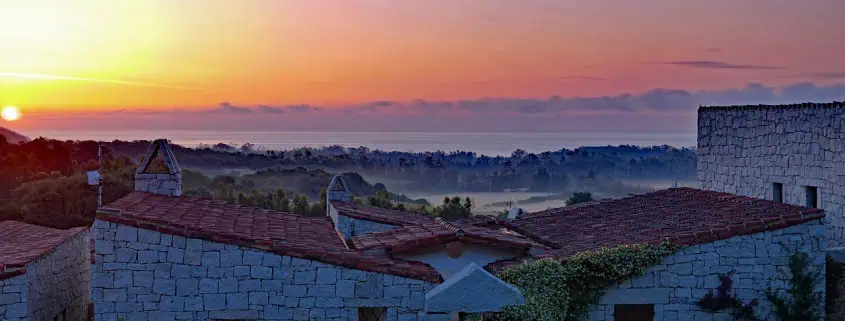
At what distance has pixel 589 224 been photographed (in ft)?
68.3

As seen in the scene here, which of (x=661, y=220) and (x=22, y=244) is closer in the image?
(x=22, y=244)

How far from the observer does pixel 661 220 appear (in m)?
18.7

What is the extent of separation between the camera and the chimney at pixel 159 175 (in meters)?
18.4

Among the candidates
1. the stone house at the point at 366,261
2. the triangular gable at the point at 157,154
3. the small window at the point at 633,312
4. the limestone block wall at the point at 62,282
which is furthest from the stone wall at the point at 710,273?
the triangular gable at the point at 157,154

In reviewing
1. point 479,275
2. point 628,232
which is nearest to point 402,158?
point 628,232

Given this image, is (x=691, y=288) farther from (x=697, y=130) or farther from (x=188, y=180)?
(x=188, y=180)

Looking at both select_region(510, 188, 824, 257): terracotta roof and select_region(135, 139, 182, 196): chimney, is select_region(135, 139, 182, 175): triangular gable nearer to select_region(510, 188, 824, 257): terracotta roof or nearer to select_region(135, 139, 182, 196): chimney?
select_region(135, 139, 182, 196): chimney

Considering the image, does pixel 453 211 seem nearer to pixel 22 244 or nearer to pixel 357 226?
pixel 357 226

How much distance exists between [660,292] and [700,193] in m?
7.94

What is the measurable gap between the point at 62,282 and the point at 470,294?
29.3ft

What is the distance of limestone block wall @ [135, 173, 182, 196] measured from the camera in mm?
18406

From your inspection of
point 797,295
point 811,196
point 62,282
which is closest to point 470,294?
point 797,295

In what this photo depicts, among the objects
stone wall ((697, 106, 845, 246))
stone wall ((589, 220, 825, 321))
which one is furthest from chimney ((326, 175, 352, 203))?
stone wall ((589, 220, 825, 321))

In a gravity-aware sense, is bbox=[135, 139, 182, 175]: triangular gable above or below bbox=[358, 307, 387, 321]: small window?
above
